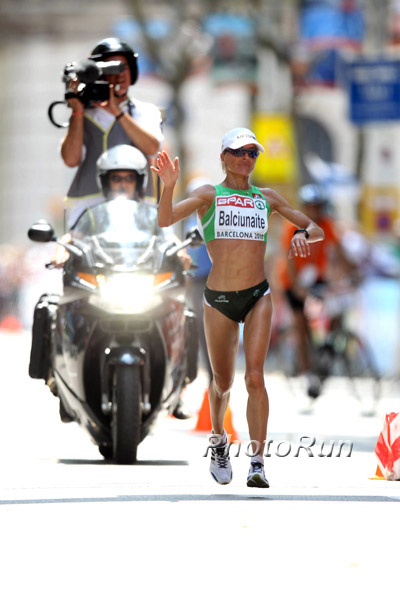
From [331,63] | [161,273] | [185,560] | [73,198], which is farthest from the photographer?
[331,63]

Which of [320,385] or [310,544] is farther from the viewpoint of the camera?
[320,385]

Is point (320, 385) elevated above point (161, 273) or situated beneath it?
situated beneath

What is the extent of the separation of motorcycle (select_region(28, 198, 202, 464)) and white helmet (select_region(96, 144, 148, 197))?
206 mm

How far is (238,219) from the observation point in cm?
854

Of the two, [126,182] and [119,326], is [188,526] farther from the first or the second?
[126,182]

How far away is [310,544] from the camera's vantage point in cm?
648

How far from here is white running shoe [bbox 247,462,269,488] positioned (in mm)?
8344

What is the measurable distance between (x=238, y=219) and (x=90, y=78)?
1656 mm

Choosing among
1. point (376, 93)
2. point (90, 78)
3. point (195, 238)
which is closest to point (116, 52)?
point (90, 78)

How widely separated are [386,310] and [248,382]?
1224 centimetres

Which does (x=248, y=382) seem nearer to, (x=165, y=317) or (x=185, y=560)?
(x=165, y=317)

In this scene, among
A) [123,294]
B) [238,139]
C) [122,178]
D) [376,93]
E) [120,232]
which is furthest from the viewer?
[376,93]

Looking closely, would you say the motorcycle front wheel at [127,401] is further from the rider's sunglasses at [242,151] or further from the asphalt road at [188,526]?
the rider's sunglasses at [242,151]

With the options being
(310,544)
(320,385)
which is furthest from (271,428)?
(310,544)
